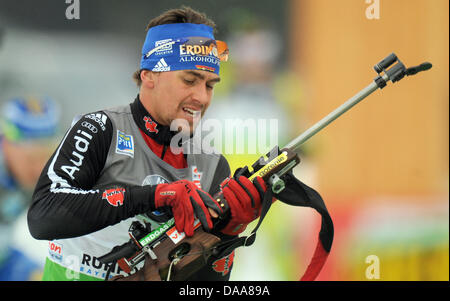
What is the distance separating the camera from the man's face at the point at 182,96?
2.26 m

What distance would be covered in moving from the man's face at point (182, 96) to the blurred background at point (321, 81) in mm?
2383

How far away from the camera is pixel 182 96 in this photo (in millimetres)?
2248

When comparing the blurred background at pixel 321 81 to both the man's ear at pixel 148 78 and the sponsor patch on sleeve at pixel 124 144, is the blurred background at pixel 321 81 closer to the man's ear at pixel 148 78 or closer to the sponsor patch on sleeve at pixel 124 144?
the man's ear at pixel 148 78

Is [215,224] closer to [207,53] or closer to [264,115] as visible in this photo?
[207,53]

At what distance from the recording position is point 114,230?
2186 millimetres

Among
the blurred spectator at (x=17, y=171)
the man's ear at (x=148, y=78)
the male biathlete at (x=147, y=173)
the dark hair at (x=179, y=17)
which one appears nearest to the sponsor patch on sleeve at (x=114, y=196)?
the male biathlete at (x=147, y=173)

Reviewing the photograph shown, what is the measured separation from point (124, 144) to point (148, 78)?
0.36m
